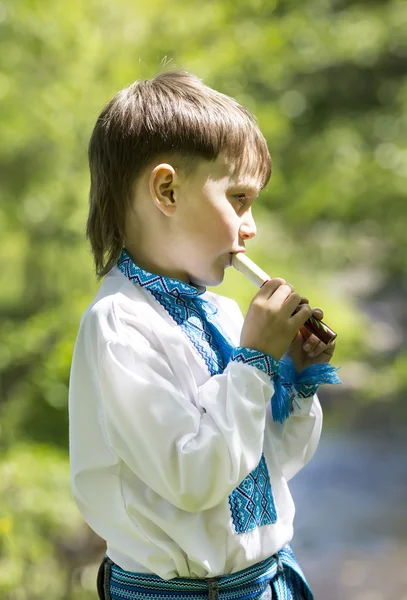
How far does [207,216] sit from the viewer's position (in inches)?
47.8

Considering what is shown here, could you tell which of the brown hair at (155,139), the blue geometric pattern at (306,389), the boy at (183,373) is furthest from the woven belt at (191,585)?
the brown hair at (155,139)

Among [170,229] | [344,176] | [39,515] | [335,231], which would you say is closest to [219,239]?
[170,229]

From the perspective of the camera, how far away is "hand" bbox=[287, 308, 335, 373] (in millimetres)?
1274

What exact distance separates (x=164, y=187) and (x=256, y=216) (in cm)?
371

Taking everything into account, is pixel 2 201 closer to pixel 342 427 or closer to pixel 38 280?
pixel 38 280

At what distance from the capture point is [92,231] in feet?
4.31

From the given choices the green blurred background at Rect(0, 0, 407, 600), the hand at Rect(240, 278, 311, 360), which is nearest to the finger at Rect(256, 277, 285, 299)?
the hand at Rect(240, 278, 311, 360)

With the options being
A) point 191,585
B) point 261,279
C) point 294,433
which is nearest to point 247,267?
point 261,279

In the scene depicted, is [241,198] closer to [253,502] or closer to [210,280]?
[210,280]

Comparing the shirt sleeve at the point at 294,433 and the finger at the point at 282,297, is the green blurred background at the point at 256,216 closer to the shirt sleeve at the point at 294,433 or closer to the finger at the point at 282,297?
the shirt sleeve at the point at 294,433

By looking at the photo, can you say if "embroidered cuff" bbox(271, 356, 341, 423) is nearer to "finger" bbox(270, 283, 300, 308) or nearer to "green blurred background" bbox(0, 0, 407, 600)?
"finger" bbox(270, 283, 300, 308)

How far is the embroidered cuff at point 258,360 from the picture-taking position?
3.66 feet

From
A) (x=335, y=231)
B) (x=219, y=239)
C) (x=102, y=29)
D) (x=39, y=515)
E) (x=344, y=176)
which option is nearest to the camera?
(x=219, y=239)

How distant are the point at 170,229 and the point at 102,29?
2.96 meters
